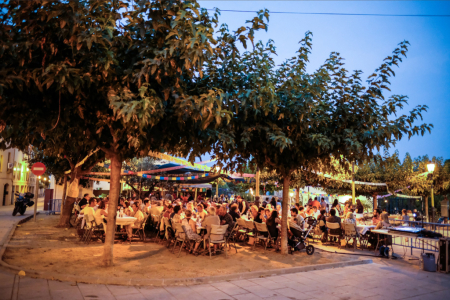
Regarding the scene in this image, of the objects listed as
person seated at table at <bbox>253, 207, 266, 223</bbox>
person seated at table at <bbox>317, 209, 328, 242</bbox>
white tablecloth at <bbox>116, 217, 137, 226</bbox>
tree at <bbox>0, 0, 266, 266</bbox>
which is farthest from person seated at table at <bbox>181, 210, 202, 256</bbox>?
person seated at table at <bbox>317, 209, 328, 242</bbox>

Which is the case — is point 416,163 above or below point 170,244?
above

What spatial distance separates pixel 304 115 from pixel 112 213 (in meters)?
5.40

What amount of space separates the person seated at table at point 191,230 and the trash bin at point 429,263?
6.23m

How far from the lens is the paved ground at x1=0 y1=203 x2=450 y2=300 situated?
5781 millimetres

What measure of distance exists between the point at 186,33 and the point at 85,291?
498 centimetres

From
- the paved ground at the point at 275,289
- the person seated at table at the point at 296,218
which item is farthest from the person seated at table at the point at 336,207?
the paved ground at the point at 275,289

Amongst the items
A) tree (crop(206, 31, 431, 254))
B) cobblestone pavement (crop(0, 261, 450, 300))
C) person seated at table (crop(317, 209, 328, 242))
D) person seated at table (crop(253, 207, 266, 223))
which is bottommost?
cobblestone pavement (crop(0, 261, 450, 300))

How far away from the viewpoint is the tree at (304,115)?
802 cm

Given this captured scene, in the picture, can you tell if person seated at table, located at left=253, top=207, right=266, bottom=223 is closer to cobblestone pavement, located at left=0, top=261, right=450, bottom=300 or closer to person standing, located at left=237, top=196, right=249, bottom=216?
cobblestone pavement, located at left=0, top=261, right=450, bottom=300

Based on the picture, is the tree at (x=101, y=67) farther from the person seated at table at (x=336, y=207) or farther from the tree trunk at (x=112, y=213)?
the person seated at table at (x=336, y=207)

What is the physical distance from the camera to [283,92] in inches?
346

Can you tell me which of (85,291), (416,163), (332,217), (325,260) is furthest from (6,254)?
(416,163)

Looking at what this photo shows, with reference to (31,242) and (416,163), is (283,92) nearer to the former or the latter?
(31,242)

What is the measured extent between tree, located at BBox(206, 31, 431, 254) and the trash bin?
10.5 feet
